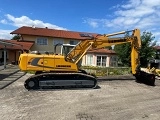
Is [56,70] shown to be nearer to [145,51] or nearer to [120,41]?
[120,41]

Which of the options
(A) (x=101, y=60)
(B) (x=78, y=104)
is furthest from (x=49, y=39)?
(B) (x=78, y=104)

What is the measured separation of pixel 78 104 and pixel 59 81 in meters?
3.84

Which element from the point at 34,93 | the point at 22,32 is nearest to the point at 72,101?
the point at 34,93

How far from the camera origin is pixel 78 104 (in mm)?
10047

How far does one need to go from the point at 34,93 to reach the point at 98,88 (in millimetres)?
4141

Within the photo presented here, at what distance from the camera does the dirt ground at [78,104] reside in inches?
331

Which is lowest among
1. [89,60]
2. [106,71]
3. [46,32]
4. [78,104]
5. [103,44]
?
[78,104]

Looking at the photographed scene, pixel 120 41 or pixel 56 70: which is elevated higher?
pixel 120 41

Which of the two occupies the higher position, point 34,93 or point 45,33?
point 45,33

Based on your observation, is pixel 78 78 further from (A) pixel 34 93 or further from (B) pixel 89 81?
(A) pixel 34 93

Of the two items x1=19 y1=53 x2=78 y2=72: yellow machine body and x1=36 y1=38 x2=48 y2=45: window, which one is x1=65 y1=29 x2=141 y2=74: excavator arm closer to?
x1=19 y1=53 x2=78 y2=72: yellow machine body

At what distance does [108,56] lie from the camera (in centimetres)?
3300

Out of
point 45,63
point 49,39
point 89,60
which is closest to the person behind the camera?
point 45,63

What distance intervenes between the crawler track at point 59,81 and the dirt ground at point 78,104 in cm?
61
